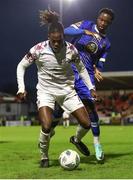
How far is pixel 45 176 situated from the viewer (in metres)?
7.89

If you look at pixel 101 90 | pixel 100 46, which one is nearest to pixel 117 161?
pixel 100 46

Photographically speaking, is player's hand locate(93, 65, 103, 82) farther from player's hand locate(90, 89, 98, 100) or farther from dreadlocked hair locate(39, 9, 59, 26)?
dreadlocked hair locate(39, 9, 59, 26)

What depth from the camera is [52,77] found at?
30.0 ft

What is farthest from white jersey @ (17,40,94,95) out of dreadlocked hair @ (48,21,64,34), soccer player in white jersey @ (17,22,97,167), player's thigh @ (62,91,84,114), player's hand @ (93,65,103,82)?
player's hand @ (93,65,103,82)

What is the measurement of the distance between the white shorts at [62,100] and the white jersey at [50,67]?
90 millimetres

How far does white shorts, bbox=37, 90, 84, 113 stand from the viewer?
9172 millimetres

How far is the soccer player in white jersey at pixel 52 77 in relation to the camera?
8961 millimetres

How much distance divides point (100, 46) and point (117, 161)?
2.34 metres

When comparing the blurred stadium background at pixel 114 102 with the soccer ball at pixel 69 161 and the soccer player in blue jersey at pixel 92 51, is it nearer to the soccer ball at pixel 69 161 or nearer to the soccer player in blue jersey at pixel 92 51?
the soccer player in blue jersey at pixel 92 51

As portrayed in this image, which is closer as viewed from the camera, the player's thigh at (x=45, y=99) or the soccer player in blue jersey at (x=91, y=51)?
the player's thigh at (x=45, y=99)

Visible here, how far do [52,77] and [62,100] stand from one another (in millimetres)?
521

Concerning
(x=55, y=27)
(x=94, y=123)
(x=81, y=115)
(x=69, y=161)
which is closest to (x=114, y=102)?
(x=94, y=123)

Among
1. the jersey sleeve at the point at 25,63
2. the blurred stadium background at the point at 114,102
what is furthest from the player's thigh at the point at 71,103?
the blurred stadium background at the point at 114,102

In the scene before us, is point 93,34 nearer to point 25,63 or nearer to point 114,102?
point 25,63
